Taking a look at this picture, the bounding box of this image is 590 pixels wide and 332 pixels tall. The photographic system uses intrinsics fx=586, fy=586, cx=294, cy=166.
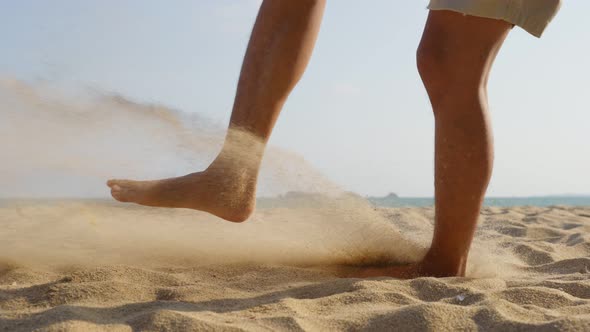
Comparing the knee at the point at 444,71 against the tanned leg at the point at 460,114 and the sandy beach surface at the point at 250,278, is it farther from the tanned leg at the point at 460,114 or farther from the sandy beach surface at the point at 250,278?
the sandy beach surface at the point at 250,278

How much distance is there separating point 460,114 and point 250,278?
817mm

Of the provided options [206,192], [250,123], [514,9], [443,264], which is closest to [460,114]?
[514,9]

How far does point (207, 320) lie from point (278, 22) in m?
1.02

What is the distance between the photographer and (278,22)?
6.14 ft

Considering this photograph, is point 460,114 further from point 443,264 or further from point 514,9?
point 443,264

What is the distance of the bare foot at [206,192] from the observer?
5.86 ft

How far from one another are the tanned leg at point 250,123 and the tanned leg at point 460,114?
42cm

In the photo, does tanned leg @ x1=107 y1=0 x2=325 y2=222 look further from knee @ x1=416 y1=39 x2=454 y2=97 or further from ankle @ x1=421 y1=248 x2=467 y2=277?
ankle @ x1=421 y1=248 x2=467 y2=277

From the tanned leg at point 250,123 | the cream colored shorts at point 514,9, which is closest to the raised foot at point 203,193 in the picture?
the tanned leg at point 250,123

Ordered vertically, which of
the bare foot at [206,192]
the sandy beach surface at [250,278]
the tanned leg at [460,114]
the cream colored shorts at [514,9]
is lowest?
the sandy beach surface at [250,278]

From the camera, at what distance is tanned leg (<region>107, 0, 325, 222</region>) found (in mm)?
1797

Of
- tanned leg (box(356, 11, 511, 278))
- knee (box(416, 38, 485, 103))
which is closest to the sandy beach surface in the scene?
tanned leg (box(356, 11, 511, 278))

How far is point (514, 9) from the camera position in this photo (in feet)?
5.39

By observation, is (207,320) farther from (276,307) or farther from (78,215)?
(78,215)
